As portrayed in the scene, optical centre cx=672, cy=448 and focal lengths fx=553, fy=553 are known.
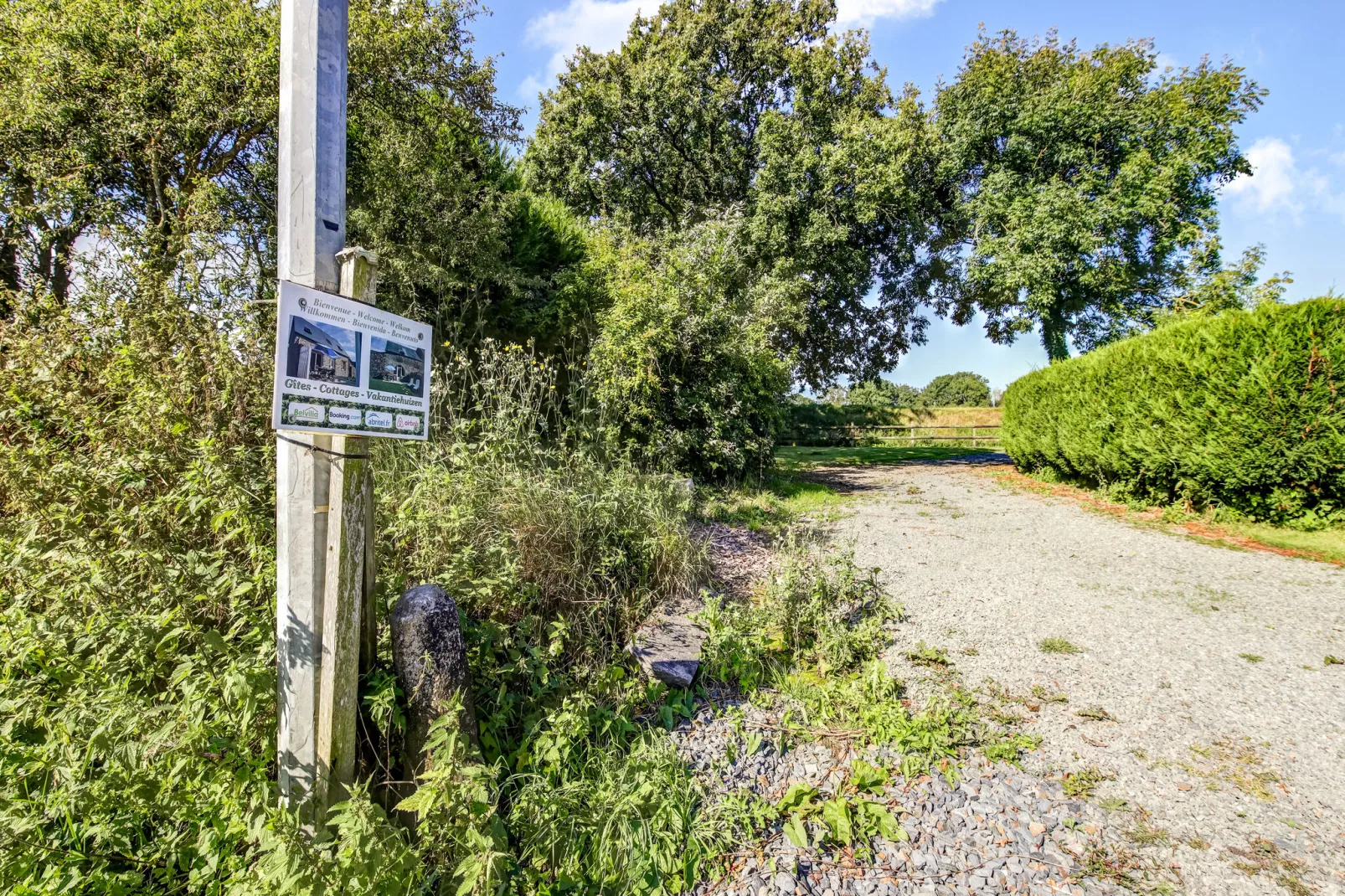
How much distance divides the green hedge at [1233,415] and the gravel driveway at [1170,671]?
1.25 meters

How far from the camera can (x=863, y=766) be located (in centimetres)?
245

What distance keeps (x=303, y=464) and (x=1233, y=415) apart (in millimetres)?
8964

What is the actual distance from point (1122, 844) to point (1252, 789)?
80cm

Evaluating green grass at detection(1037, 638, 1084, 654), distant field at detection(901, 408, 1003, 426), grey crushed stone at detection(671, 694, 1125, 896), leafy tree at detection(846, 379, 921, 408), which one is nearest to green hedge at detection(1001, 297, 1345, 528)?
green grass at detection(1037, 638, 1084, 654)

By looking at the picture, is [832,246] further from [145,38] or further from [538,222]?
[145,38]

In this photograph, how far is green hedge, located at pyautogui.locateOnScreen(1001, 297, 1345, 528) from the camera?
5836mm

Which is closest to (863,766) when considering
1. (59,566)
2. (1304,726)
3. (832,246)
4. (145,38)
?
(1304,726)

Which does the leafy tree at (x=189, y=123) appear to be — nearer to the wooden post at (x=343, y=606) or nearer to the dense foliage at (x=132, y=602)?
the dense foliage at (x=132, y=602)

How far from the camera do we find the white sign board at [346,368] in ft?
5.46

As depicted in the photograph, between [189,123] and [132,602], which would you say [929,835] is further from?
[189,123]

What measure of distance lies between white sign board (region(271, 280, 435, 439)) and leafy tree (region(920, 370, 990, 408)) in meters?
55.2

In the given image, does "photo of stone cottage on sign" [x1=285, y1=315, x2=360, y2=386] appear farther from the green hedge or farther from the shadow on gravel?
the shadow on gravel

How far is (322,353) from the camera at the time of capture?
175 centimetres

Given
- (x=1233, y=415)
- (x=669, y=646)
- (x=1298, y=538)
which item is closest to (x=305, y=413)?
(x=669, y=646)
